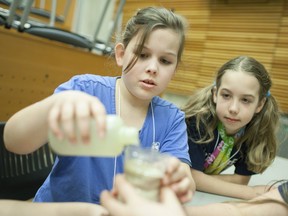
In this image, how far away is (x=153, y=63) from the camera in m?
0.73

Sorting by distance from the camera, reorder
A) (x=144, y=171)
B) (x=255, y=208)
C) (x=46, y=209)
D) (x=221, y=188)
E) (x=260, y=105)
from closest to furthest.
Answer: (x=144, y=171)
(x=46, y=209)
(x=255, y=208)
(x=221, y=188)
(x=260, y=105)

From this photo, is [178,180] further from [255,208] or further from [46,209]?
[255,208]

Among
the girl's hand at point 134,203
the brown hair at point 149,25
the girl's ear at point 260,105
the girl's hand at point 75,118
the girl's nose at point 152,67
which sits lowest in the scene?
the girl's hand at point 134,203

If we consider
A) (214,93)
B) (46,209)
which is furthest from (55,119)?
(214,93)

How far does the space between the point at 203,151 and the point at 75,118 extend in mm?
846

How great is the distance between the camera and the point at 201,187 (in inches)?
41.3

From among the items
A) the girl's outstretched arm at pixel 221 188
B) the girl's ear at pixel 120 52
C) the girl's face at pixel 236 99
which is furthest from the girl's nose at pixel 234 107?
the girl's ear at pixel 120 52

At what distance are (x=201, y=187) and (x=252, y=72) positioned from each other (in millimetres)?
475

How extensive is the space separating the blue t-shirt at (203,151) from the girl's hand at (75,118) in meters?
0.79

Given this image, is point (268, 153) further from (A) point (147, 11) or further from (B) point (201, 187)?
(A) point (147, 11)

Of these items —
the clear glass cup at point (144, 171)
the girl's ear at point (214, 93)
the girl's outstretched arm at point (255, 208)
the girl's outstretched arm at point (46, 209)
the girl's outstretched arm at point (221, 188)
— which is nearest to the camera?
the clear glass cup at point (144, 171)

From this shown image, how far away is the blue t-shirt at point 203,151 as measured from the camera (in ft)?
3.53

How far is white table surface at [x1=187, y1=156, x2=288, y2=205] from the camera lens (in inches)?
36.7

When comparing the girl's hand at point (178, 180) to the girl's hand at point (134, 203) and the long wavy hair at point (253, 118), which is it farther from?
the long wavy hair at point (253, 118)
